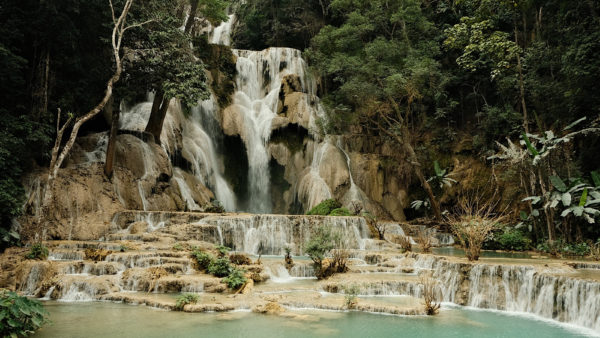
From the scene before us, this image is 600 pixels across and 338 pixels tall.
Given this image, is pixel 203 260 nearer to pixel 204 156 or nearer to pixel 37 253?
pixel 37 253

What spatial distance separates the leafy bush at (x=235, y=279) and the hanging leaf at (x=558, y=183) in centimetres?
1056

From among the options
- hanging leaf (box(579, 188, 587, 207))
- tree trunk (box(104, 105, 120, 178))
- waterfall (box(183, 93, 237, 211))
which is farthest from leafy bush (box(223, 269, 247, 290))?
waterfall (box(183, 93, 237, 211))

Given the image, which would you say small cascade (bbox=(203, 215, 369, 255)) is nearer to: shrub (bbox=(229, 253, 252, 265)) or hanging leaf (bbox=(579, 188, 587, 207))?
shrub (bbox=(229, 253, 252, 265))

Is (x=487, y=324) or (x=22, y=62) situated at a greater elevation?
(x=22, y=62)

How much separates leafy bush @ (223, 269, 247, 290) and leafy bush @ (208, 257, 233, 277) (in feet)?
1.41

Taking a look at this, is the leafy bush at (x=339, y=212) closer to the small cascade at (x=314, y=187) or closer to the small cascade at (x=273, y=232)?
the small cascade at (x=273, y=232)

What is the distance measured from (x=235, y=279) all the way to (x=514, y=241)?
1083cm

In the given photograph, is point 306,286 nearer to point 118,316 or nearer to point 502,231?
point 118,316

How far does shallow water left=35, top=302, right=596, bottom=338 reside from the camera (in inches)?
258

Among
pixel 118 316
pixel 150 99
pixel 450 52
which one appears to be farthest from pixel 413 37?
pixel 118 316

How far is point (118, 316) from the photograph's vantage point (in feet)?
24.5

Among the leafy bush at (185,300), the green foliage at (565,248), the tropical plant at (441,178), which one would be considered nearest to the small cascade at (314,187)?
the tropical plant at (441,178)

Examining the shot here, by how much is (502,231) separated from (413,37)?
42.1 ft

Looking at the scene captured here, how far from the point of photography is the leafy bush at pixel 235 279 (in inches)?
365
